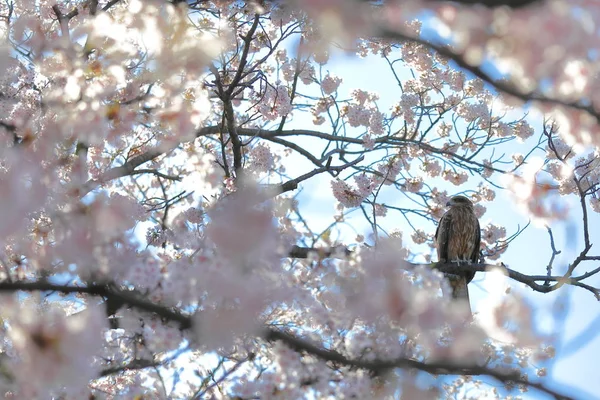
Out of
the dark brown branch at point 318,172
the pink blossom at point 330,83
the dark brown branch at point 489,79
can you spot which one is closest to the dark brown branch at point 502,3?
the dark brown branch at point 489,79

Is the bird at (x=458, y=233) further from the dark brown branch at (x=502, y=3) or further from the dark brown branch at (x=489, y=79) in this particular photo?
the dark brown branch at (x=502, y=3)

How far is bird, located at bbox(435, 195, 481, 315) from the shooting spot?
6.52m

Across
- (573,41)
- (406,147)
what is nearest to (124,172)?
(406,147)

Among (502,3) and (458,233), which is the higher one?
(458,233)

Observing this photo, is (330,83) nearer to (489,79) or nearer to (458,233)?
(458,233)

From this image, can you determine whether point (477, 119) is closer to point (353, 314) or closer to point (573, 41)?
point (353, 314)

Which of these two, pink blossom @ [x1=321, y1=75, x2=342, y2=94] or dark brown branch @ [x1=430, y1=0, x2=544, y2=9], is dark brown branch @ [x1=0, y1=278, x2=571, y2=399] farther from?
pink blossom @ [x1=321, y1=75, x2=342, y2=94]

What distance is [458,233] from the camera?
661 cm

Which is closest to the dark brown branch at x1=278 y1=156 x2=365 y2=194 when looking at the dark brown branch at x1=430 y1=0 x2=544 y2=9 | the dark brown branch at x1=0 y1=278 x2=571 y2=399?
the dark brown branch at x1=0 y1=278 x2=571 y2=399

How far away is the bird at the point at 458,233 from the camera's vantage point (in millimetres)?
6520

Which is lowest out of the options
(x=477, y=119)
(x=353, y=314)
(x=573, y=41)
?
(x=353, y=314)

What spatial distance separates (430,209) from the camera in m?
6.44

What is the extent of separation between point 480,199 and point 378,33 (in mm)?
6378

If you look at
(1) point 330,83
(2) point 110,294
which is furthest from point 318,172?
(2) point 110,294
